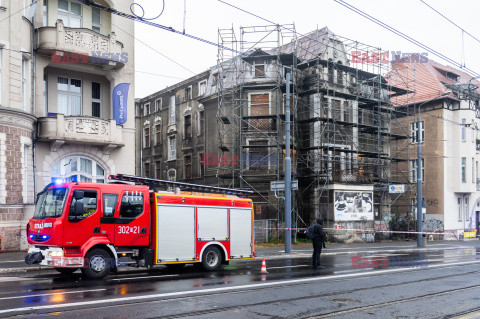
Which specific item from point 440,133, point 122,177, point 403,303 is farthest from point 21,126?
point 440,133

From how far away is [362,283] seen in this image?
12.8m

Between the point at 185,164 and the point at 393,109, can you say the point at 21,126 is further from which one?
the point at 393,109

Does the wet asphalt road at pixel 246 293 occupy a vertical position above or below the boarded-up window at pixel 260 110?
below

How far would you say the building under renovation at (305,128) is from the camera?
3275 centimetres

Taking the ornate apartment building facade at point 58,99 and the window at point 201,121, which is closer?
the ornate apartment building facade at point 58,99

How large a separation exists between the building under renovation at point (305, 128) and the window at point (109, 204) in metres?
17.9

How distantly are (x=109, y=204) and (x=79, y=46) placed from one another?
37.7 feet

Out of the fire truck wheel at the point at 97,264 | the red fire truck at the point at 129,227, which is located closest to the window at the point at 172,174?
the red fire truck at the point at 129,227

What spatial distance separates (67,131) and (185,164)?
18836 mm

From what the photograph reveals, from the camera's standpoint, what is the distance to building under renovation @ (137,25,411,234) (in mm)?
32750

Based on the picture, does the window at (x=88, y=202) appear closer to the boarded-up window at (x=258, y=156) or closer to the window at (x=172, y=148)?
the boarded-up window at (x=258, y=156)

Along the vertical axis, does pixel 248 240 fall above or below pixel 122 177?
below

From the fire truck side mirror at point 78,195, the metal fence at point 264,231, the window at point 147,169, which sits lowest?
the metal fence at point 264,231

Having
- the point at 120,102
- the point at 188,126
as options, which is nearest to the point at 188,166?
the point at 188,126
